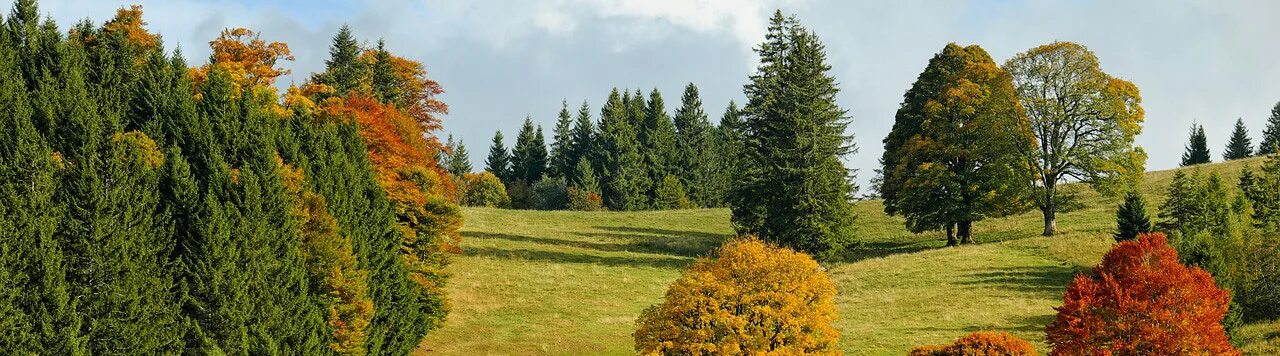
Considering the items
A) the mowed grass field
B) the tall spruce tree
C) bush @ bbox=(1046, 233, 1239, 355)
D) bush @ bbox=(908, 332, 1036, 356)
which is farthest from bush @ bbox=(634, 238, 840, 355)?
the tall spruce tree

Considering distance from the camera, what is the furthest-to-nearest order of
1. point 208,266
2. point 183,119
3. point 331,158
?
point 331,158 < point 183,119 < point 208,266

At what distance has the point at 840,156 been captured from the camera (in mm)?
61094

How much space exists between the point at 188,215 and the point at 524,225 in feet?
155

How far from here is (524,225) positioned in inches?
2980

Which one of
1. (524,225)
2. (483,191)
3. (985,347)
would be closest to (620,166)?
(483,191)

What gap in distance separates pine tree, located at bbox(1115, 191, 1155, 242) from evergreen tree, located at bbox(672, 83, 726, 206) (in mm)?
71644

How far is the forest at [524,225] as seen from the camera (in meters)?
25.7

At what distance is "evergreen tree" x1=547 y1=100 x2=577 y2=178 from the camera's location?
132250mm

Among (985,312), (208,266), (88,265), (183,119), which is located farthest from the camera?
(985,312)

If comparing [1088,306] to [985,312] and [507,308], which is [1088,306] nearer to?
[985,312]

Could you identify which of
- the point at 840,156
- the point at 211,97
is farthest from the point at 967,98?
the point at 211,97

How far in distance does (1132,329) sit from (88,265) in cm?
3028

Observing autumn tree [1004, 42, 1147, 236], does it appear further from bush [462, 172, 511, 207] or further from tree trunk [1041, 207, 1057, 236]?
bush [462, 172, 511, 207]

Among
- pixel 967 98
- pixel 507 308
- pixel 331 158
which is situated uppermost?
pixel 967 98
